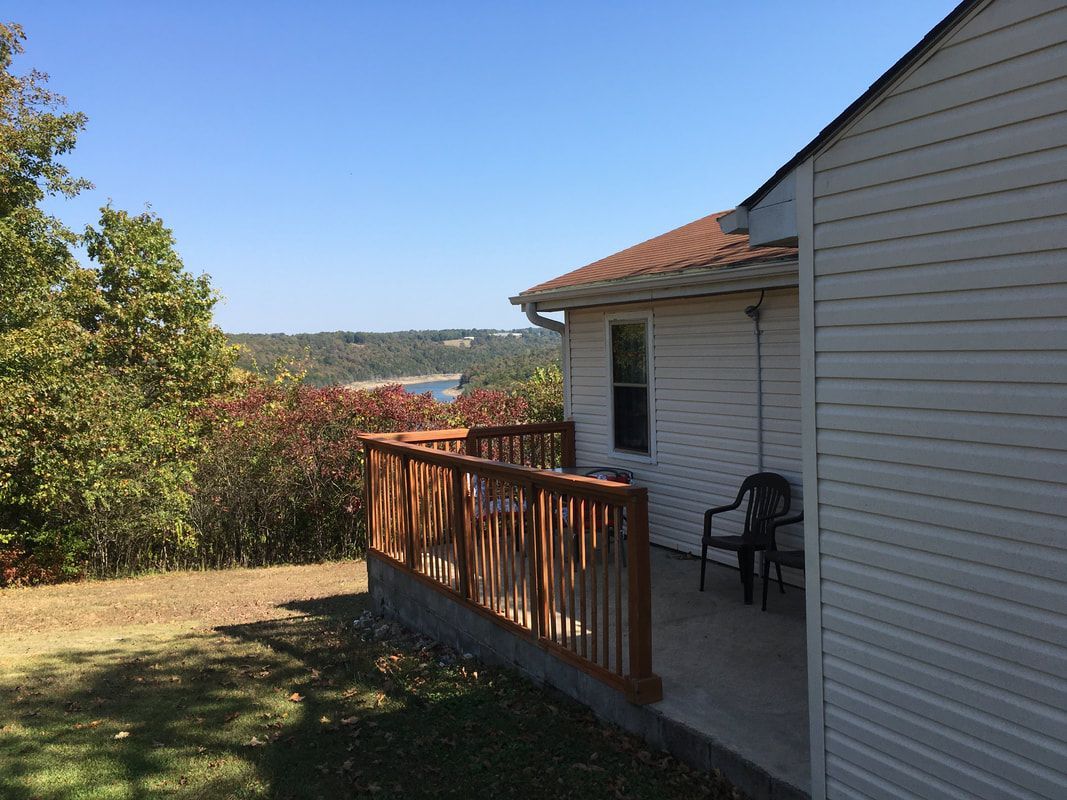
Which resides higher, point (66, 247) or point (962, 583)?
point (66, 247)

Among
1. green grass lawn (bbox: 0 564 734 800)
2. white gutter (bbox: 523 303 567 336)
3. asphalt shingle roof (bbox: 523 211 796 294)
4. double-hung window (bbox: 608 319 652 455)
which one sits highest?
asphalt shingle roof (bbox: 523 211 796 294)

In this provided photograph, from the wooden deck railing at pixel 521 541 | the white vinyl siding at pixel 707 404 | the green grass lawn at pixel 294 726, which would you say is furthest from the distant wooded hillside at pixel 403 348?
the green grass lawn at pixel 294 726

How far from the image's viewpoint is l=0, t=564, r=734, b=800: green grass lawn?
362cm

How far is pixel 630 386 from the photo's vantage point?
7.56m

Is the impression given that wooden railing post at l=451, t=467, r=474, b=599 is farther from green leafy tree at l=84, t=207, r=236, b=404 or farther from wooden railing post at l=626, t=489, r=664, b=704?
green leafy tree at l=84, t=207, r=236, b=404

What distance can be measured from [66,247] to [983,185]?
19.3 m

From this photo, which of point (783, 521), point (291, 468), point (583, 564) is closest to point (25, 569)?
point (291, 468)

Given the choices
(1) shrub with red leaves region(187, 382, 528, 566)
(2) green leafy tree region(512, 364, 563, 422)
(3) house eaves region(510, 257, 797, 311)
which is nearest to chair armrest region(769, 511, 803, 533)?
(3) house eaves region(510, 257, 797, 311)

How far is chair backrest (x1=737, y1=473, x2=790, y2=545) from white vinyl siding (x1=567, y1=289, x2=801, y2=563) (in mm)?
112

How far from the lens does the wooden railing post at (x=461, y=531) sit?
5414 mm

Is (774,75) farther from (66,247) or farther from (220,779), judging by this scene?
(66,247)

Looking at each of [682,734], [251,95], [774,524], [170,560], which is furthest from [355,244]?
[682,734]

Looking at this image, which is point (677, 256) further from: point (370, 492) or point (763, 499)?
point (370, 492)

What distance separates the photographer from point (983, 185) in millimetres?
2348
